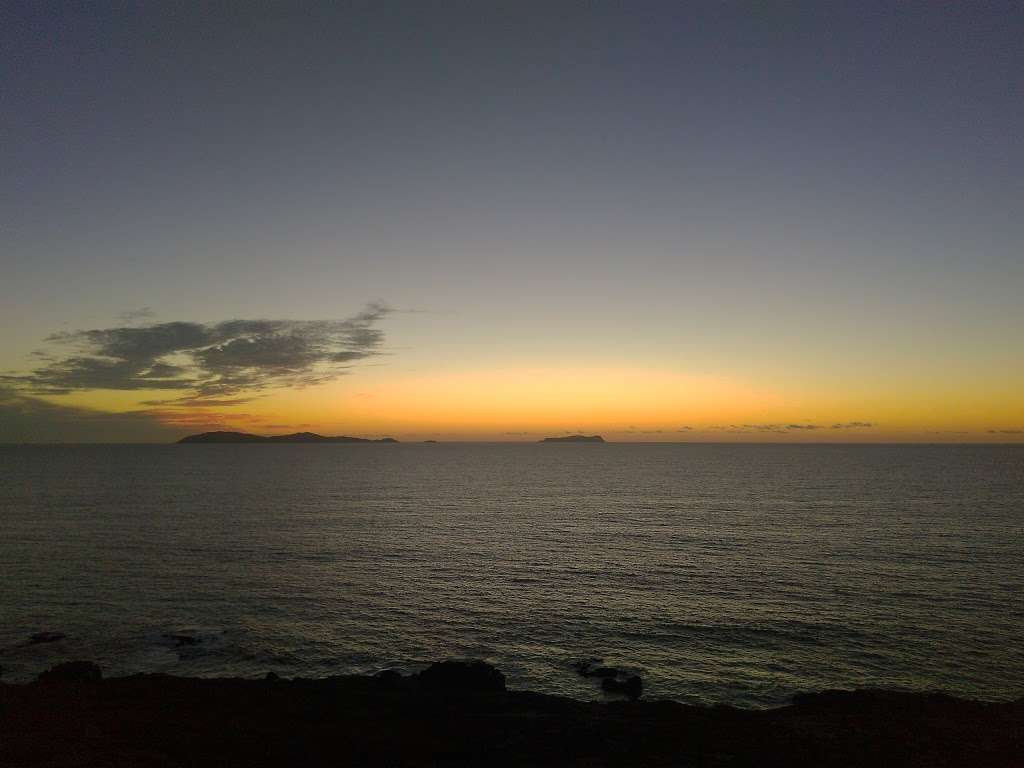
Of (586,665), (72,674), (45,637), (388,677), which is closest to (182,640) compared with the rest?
(45,637)

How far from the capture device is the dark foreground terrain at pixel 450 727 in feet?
77.8

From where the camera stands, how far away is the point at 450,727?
89.0 feet

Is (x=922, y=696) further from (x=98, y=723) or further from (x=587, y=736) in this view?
(x=98, y=723)

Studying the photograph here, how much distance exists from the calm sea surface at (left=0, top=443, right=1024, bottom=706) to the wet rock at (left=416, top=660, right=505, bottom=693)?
426 cm

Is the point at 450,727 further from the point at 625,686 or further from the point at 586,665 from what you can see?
the point at 586,665

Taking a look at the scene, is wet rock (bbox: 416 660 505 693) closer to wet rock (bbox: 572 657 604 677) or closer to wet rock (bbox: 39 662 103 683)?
wet rock (bbox: 572 657 604 677)

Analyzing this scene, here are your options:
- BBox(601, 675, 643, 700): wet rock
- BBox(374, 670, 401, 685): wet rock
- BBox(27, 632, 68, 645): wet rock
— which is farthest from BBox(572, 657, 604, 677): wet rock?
BBox(27, 632, 68, 645): wet rock

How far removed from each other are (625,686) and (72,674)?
2857cm

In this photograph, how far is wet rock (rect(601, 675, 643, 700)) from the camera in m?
33.9

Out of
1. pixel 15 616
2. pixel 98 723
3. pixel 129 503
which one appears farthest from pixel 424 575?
pixel 129 503

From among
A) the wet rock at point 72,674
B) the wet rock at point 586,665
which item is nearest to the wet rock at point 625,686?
the wet rock at point 586,665

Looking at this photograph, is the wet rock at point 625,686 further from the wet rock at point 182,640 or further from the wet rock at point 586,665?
the wet rock at point 182,640

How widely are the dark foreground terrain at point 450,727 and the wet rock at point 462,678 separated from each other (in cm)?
8

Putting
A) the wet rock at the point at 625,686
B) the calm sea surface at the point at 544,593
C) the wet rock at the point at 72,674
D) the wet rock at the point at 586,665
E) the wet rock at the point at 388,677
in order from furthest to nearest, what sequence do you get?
the calm sea surface at the point at 544,593
the wet rock at the point at 586,665
the wet rock at the point at 625,686
the wet rock at the point at 388,677
the wet rock at the point at 72,674
